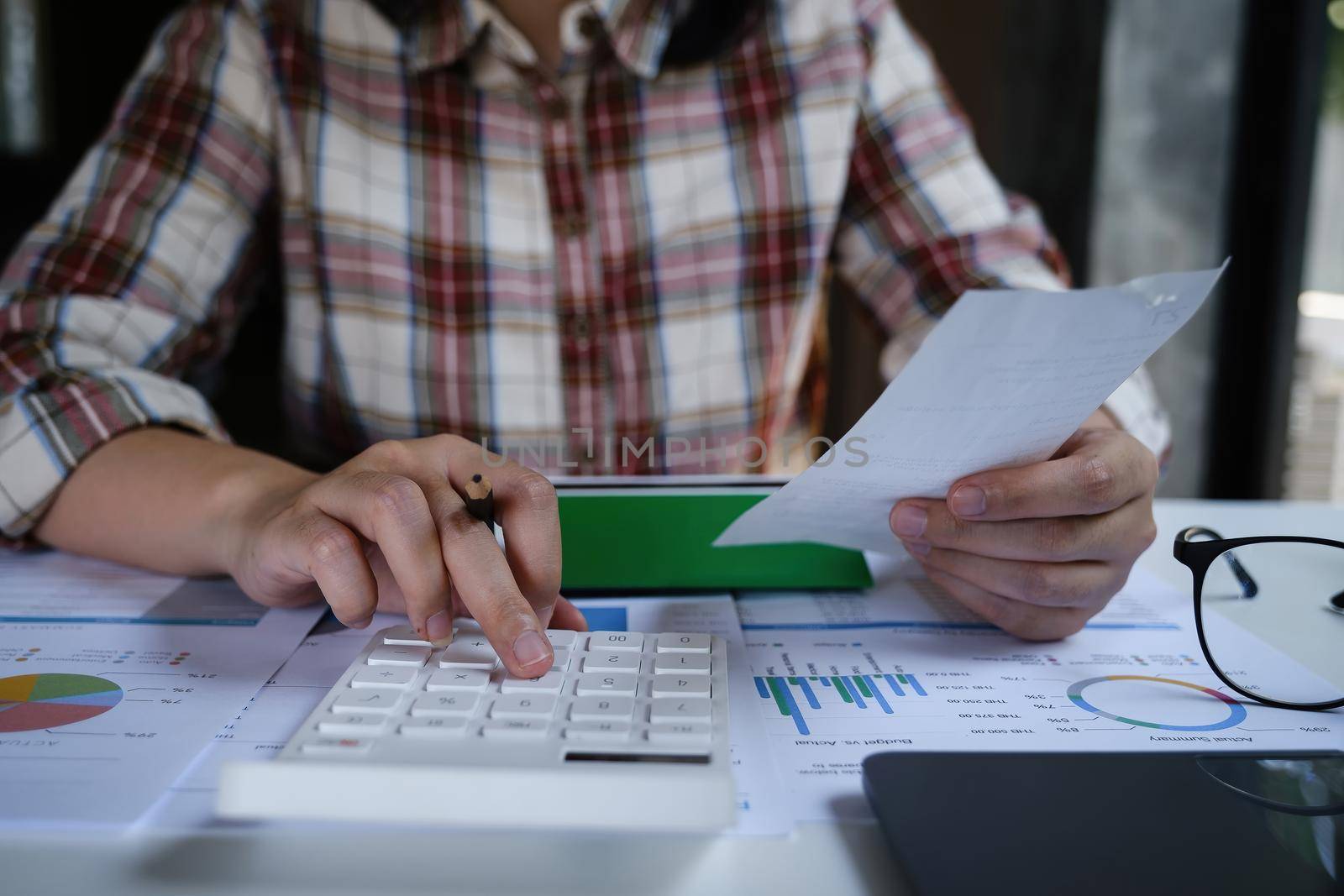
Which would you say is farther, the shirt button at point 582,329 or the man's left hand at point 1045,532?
the shirt button at point 582,329

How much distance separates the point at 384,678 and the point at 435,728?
0.17ft

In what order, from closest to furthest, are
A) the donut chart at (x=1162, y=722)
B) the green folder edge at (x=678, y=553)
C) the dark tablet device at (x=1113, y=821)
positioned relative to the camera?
the dark tablet device at (x=1113, y=821) < the donut chart at (x=1162, y=722) < the green folder edge at (x=678, y=553)

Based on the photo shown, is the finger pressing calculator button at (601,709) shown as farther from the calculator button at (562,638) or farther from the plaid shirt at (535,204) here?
the plaid shirt at (535,204)

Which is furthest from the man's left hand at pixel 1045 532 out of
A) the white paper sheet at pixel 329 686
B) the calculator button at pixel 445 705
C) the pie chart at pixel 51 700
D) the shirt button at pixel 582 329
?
the shirt button at pixel 582 329

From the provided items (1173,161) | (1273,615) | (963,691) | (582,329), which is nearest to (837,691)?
(963,691)

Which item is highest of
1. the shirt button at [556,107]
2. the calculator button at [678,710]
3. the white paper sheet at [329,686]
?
the shirt button at [556,107]

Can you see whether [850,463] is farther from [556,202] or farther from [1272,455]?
[1272,455]

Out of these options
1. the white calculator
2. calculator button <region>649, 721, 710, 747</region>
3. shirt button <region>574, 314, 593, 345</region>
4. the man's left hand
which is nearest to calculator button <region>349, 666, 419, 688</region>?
the white calculator

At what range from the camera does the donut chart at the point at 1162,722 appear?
1.23ft

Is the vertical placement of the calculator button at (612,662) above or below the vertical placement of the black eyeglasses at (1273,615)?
above

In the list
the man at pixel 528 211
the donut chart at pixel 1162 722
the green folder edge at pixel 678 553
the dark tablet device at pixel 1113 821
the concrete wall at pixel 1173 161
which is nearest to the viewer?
the dark tablet device at pixel 1113 821

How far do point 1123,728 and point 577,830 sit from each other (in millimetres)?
229

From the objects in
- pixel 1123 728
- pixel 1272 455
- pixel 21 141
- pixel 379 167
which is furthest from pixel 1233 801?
pixel 21 141

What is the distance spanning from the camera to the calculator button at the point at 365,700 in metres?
0.34
